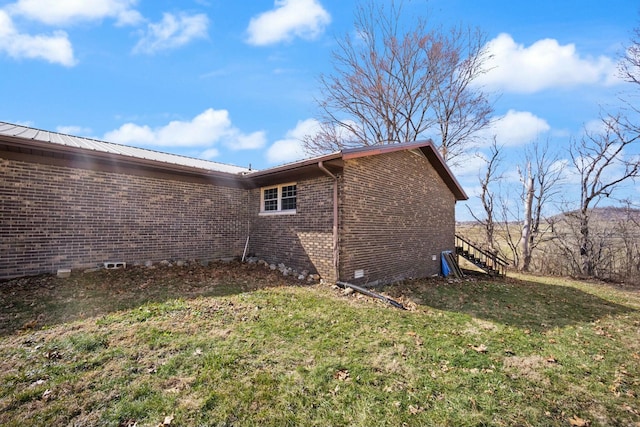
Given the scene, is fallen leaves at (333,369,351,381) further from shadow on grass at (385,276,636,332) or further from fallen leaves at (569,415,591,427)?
shadow on grass at (385,276,636,332)

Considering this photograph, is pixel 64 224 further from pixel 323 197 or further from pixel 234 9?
pixel 234 9

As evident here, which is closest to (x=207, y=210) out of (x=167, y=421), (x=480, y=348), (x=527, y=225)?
(x=167, y=421)

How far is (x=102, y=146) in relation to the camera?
8805 millimetres

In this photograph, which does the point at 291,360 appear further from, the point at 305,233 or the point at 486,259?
the point at 486,259

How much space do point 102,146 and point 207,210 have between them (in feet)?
12.0

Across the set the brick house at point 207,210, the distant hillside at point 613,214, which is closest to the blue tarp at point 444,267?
the brick house at point 207,210

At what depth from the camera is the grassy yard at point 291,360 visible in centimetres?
276

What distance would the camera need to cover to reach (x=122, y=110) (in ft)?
30.8

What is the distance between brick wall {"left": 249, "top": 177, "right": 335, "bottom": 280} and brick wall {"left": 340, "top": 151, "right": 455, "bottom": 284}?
485mm

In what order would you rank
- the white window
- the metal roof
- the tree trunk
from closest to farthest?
the metal roof, the white window, the tree trunk

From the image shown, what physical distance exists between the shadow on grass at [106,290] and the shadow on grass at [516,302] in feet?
12.9

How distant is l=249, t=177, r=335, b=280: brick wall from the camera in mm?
7711

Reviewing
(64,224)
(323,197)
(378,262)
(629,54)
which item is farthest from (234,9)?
(629,54)

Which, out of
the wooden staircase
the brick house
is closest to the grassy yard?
the brick house
